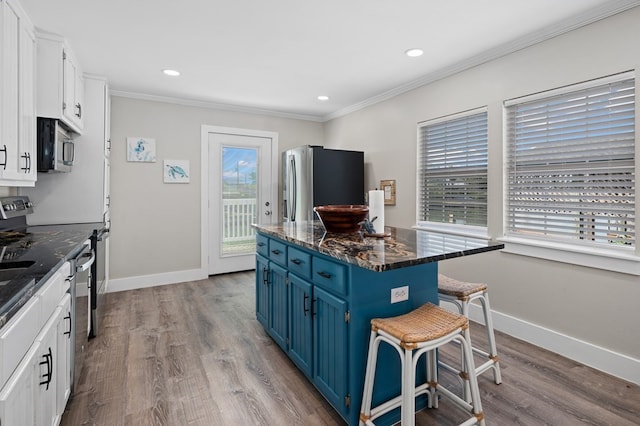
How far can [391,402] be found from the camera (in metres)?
1.65

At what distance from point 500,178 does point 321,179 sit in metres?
2.15

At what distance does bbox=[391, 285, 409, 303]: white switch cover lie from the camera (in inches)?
68.5

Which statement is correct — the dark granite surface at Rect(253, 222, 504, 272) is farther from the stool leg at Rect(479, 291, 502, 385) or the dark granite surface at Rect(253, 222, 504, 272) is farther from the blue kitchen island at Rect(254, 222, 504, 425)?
the stool leg at Rect(479, 291, 502, 385)

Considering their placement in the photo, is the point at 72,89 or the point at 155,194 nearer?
the point at 72,89

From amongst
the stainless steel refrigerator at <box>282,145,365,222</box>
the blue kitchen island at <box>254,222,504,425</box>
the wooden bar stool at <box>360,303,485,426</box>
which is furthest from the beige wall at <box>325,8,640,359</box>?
the wooden bar stool at <box>360,303,485,426</box>

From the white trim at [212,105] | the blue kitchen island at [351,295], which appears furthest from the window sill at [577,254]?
the white trim at [212,105]

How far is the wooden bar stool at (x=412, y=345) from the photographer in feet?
4.49

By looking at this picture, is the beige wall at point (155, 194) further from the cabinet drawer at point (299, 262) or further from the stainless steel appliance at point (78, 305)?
the cabinet drawer at point (299, 262)

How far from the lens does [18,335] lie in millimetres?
1052

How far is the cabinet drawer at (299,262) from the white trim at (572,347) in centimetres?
198

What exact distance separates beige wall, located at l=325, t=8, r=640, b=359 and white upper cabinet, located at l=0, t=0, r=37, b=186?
11.3 ft

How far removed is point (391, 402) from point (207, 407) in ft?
3.49

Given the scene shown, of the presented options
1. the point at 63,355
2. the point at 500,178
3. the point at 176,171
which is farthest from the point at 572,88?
the point at 176,171

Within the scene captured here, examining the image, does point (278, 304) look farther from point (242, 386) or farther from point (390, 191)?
point (390, 191)
